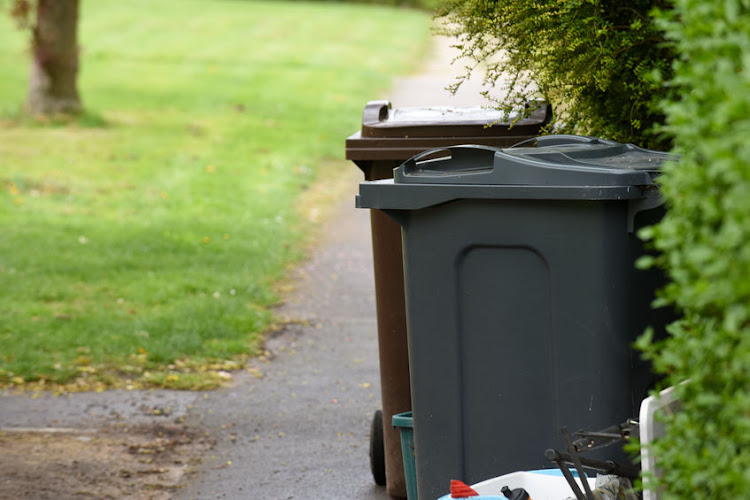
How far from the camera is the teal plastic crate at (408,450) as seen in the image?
3.95 meters

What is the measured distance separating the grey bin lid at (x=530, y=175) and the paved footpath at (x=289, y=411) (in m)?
1.75

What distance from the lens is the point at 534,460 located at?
343cm

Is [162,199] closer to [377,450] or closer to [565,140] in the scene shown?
[377,450]

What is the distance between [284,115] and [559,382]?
46.7 feet

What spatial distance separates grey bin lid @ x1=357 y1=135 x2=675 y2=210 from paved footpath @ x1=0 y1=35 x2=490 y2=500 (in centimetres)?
175

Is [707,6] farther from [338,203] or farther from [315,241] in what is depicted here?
[338,203]

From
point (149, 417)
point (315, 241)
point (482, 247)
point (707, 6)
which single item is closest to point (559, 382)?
point (482, 247)

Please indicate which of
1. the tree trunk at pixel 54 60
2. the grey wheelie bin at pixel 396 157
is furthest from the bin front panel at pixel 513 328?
the tree trunk at pixel 54 60

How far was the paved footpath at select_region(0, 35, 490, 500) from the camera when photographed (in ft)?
15.5

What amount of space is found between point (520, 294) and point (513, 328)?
12 centimetres

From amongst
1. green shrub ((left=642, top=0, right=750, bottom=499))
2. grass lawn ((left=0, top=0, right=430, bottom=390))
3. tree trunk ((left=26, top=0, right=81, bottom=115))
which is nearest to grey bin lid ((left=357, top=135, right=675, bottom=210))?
green shrub ((left=642, top=0, right=750, bottom=499))

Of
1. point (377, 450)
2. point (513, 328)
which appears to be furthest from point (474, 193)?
point (377, 450)

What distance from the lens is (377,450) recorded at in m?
4.59

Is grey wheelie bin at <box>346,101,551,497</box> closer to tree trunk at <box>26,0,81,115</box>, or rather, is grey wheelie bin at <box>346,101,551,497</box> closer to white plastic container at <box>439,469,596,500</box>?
white plastic container at <box>439,469,596,500</box>
